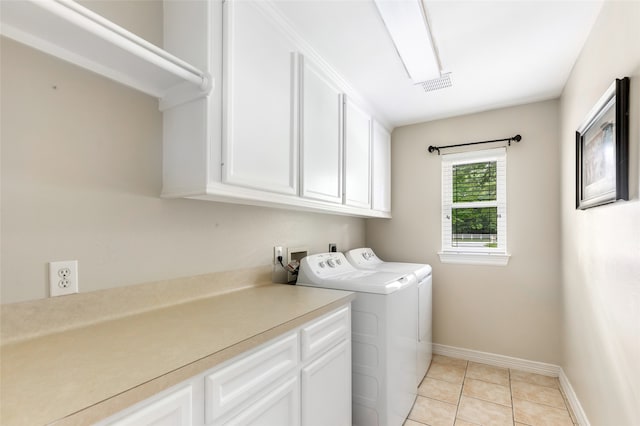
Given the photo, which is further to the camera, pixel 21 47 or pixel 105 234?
pixel 105 234

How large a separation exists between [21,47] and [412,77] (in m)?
2.12

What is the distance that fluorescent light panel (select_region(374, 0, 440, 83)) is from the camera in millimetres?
1519

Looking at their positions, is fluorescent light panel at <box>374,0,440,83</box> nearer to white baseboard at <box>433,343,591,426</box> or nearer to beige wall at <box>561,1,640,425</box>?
beige wall at <box>561,1,640,425</box>

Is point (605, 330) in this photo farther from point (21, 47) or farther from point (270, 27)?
point (21, 47)

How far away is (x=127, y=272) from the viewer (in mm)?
1286

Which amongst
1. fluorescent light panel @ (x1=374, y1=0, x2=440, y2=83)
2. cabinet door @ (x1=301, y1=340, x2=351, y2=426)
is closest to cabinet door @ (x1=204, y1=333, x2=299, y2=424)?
cabinet door @ (x1=301, y1=340, x2=351, y2=426)

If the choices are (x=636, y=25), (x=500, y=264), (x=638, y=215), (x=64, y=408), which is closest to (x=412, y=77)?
(x=636, y=25)

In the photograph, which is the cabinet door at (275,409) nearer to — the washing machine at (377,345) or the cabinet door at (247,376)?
the cabinet door at (247,376)

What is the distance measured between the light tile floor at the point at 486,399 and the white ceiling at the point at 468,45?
94.6 inches

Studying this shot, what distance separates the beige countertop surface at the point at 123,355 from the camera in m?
0.63

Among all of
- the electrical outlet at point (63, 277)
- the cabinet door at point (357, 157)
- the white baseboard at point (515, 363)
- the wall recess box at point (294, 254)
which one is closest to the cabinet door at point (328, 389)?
the wall recess box at point (294, 254)

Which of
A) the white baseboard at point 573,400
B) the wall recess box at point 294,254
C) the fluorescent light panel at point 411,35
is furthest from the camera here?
the wall recess box at point 294,254

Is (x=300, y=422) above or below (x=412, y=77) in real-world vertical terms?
below

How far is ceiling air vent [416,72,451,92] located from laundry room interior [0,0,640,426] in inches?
1.2
